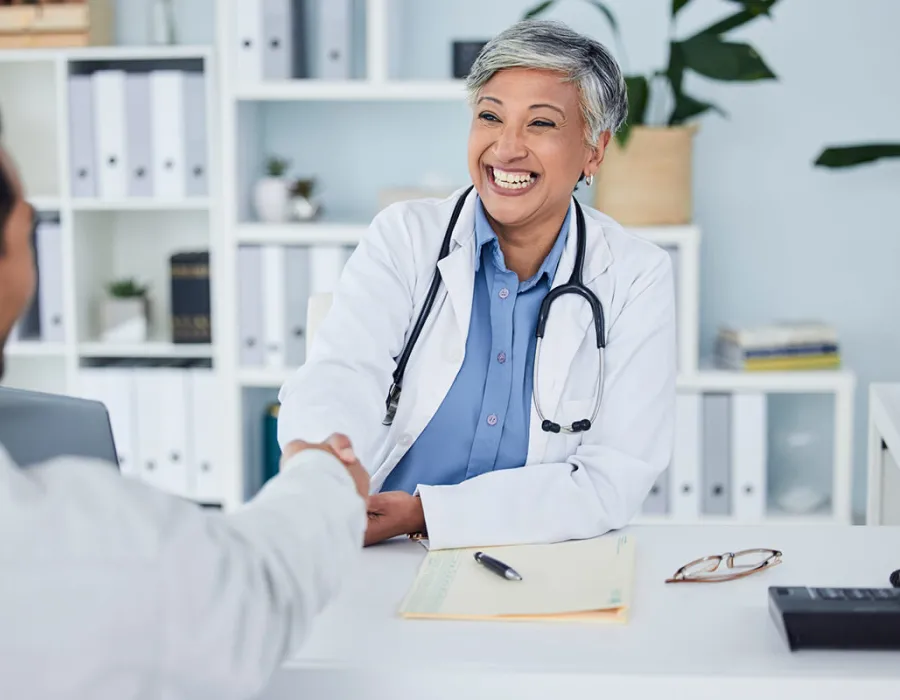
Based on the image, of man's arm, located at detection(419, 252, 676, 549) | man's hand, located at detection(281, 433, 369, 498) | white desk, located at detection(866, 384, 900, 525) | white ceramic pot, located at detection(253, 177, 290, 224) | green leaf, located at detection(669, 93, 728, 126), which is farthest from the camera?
white ceramic pot, located at detection(253, 177, 290, 224)

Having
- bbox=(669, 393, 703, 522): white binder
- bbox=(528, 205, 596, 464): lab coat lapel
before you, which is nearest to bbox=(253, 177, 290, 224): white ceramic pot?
bbox=(669, 393, 703, 522): white binder

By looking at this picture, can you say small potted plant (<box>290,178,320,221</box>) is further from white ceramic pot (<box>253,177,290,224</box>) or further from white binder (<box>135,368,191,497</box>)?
white binder (<box>135,368,191,497</box>)

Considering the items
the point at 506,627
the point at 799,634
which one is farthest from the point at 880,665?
the point at 506,627

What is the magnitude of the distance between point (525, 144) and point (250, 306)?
1502 mm

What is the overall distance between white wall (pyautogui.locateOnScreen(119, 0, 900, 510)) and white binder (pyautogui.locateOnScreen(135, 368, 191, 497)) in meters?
0.76

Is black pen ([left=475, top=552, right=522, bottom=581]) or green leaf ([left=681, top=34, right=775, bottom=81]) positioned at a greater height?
green leaf ([left=681, top=34, right=775, bottom=81])

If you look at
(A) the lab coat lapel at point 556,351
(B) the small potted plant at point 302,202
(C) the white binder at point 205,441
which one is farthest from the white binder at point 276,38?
(A) the lab coat lapel at point 556,351

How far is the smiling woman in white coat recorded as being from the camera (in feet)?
5.16

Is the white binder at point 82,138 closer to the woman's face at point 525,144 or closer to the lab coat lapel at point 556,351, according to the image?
the woman's face at point 525,144

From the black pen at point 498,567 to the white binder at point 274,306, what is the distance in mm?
1879

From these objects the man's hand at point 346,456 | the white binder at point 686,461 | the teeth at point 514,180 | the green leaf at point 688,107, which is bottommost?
the white binder at point 686,461

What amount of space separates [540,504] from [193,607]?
2.28ft

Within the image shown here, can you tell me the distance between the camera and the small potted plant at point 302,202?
10.2 ft

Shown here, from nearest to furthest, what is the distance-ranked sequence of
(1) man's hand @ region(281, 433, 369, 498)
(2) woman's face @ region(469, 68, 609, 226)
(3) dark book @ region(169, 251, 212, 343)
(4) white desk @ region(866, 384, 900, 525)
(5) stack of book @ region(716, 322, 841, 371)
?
(1) man's hand @ region(281, 433, 369, 498) → (2) woman's face @ region(469, 68, 609, 226) → (4) white desk @ region(866, 384, 900, 525) → (5) stack of book @ region(716, 322, 841, 371) → (3) dark book @ region(169, 251, 212, 343)
